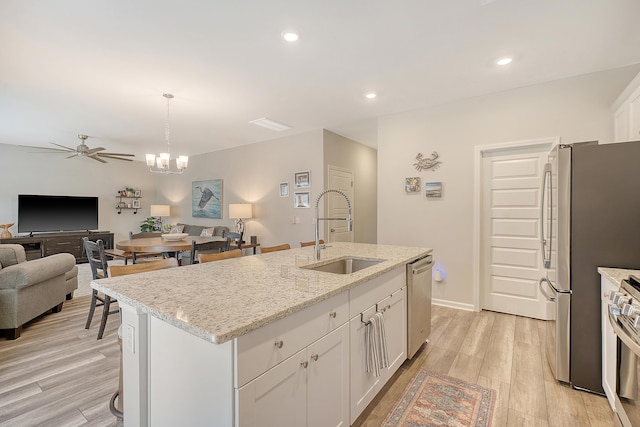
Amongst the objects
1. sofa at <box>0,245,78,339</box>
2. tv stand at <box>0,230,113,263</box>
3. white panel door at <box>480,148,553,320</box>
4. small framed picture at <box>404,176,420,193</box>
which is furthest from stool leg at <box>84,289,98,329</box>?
tv stand at <box>0,230,113,263</box>

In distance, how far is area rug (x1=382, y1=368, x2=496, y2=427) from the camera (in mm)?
1738

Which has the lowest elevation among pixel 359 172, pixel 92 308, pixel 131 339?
pixel 92 308

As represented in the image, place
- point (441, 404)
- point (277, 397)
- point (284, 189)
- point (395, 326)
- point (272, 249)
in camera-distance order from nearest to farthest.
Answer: point (277, 397) < point (441, 404) < point (395, 326) < point (272, 249) < point (284, 189)

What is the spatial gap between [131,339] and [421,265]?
2.02 metres

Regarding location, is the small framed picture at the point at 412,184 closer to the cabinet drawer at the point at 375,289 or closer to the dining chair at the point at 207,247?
the cabinet drawer at the point at 375,289

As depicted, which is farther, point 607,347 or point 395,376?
point 395,376

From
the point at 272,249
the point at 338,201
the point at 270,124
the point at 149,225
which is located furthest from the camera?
the point at 149,225

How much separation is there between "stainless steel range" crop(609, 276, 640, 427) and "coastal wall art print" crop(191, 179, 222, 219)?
664cm

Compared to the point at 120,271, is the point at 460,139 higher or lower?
higher

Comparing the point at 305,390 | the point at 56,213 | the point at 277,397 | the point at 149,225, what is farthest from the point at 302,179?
the point at 56,213

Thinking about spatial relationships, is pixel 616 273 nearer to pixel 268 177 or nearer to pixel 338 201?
pixel 338 201

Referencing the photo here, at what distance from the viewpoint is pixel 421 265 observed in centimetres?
243

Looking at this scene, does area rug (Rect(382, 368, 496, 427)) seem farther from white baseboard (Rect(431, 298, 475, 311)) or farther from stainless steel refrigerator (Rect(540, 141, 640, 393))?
white baseboard (Rect(431, 298, 475, 311))

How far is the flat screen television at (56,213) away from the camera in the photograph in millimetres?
6395
